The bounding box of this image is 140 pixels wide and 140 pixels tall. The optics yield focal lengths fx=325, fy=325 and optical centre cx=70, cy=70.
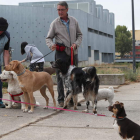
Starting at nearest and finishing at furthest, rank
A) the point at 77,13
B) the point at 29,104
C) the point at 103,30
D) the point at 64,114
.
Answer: the point at 64,114 < the point at 29,104 < the point at 77,13 < the point at 103,30

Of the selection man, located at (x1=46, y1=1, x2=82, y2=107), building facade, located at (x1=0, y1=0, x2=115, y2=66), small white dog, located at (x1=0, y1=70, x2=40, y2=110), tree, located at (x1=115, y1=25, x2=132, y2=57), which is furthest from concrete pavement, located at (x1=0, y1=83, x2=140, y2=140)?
tree, located at (x1=115, y1=25, x2=132, y2=57)

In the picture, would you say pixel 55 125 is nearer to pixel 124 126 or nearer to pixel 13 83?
pixel 124 126

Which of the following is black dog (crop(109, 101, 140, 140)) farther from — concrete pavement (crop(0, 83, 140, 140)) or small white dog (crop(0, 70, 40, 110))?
small white dog (crop(0, 70, 40, 110))

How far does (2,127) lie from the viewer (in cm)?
548

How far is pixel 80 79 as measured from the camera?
6992 mm

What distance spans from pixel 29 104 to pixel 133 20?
16.5 meters

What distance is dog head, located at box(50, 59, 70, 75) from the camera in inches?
277

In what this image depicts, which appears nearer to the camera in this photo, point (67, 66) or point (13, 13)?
point (67, 66)

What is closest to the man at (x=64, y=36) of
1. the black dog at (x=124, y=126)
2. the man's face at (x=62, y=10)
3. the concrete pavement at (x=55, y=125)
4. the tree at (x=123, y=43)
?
the man's face at (x=62, y=10)

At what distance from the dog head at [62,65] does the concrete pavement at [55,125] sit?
913mm

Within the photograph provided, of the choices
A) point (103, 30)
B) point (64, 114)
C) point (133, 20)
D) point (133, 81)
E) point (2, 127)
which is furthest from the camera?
point (103, 30)

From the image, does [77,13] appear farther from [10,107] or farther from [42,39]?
[10,107]

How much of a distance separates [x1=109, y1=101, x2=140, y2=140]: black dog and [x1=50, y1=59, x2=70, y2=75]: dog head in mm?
2729

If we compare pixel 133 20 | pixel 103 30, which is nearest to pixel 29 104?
pixel 133 20
